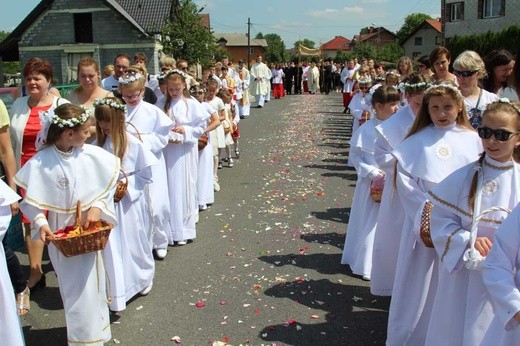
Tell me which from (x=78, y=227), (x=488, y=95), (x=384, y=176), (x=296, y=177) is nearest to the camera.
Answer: (x=78, y=227)

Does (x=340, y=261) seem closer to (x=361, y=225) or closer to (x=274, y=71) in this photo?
(x=361, y=225)

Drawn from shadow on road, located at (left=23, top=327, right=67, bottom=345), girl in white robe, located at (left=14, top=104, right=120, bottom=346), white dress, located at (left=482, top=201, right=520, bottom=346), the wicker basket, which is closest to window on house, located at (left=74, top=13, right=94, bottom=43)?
shadow on road, located at (left=23, top=327, right=67, bottom=345)

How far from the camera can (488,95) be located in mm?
6020

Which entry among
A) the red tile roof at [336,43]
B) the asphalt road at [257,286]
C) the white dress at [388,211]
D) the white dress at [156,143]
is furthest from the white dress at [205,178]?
the red tile roof at [336,43]

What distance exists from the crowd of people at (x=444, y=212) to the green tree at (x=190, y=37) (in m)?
23.0

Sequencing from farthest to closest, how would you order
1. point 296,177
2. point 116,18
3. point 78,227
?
point 116,18
point 296,177
point 78,227

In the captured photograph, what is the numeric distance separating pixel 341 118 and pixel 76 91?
17033 mm

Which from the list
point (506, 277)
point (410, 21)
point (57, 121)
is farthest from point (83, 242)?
point (410, 21)

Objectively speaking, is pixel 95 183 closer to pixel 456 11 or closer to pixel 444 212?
pixel 444 212

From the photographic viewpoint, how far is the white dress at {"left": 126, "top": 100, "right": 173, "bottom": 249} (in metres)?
6.03

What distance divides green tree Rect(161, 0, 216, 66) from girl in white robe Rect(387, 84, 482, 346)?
24466 mm

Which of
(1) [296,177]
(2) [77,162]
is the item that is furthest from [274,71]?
(2) [77,162]

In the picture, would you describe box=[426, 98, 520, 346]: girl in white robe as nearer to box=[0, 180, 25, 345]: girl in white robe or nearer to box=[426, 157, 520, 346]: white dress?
box=[426, 157, 520, 346]: white dress

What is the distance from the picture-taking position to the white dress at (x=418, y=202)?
4.05 metres
